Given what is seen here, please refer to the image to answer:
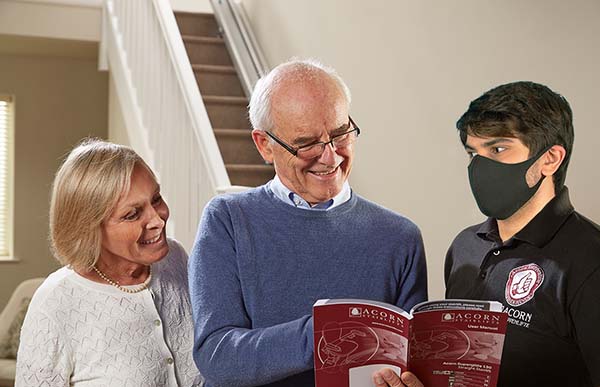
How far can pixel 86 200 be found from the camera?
190 cm

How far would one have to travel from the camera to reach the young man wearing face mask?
164 centimetres

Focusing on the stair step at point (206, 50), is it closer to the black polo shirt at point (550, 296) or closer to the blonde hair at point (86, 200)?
the blonde hair at point (86, 200)

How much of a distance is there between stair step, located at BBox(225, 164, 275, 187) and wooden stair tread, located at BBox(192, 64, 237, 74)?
3.11ft

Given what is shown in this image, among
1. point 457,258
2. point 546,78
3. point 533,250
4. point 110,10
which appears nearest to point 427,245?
point 546,78

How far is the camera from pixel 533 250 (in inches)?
68.3

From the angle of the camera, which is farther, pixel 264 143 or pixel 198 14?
pixel 198 14

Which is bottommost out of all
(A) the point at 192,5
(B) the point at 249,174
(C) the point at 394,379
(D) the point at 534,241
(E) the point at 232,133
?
(C) the point at 394,379

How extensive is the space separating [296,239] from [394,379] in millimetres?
414

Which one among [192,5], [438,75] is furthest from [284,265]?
[192,5]

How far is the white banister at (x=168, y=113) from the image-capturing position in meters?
3.80

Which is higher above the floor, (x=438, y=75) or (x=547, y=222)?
(x=438, y=75)

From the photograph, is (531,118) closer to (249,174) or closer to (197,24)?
(249,174)

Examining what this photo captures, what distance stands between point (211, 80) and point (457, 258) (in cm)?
417

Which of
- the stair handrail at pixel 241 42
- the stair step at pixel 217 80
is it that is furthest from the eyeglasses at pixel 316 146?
the stair step at pixel 217 80
